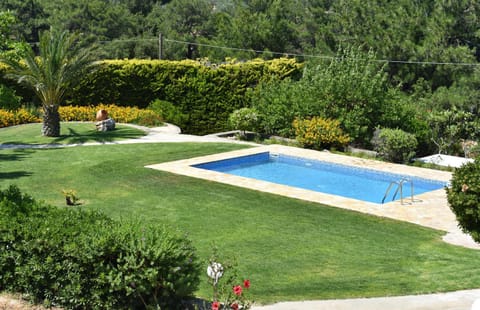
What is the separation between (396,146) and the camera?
878 inches

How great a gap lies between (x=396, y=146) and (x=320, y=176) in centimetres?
295

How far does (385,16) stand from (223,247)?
24.5 m

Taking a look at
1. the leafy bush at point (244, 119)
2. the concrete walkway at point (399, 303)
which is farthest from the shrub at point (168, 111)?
the concrete walkway at point (399, 303)

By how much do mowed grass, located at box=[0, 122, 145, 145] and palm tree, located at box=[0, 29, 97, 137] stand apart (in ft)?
2.06

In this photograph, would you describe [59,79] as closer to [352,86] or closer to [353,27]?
[352,86]

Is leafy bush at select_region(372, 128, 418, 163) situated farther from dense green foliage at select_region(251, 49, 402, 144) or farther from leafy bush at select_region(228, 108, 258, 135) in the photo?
leafy bush at select_region(228, 108, 258, 135)

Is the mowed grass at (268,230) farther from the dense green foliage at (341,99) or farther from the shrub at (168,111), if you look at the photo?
the shrub at (168,111)

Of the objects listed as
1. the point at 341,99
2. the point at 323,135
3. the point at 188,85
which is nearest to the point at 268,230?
the point at 323,135

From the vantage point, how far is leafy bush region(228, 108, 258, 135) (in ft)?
88.4

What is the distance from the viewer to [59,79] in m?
24.4

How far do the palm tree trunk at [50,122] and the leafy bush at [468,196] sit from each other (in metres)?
17.0

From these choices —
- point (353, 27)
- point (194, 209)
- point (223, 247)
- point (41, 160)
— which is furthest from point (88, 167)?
point (353, 27)

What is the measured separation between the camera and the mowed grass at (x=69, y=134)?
24344 millimetres

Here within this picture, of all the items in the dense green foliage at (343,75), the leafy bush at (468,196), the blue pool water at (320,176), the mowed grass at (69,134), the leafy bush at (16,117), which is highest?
the dense green foliage at (343,75)
